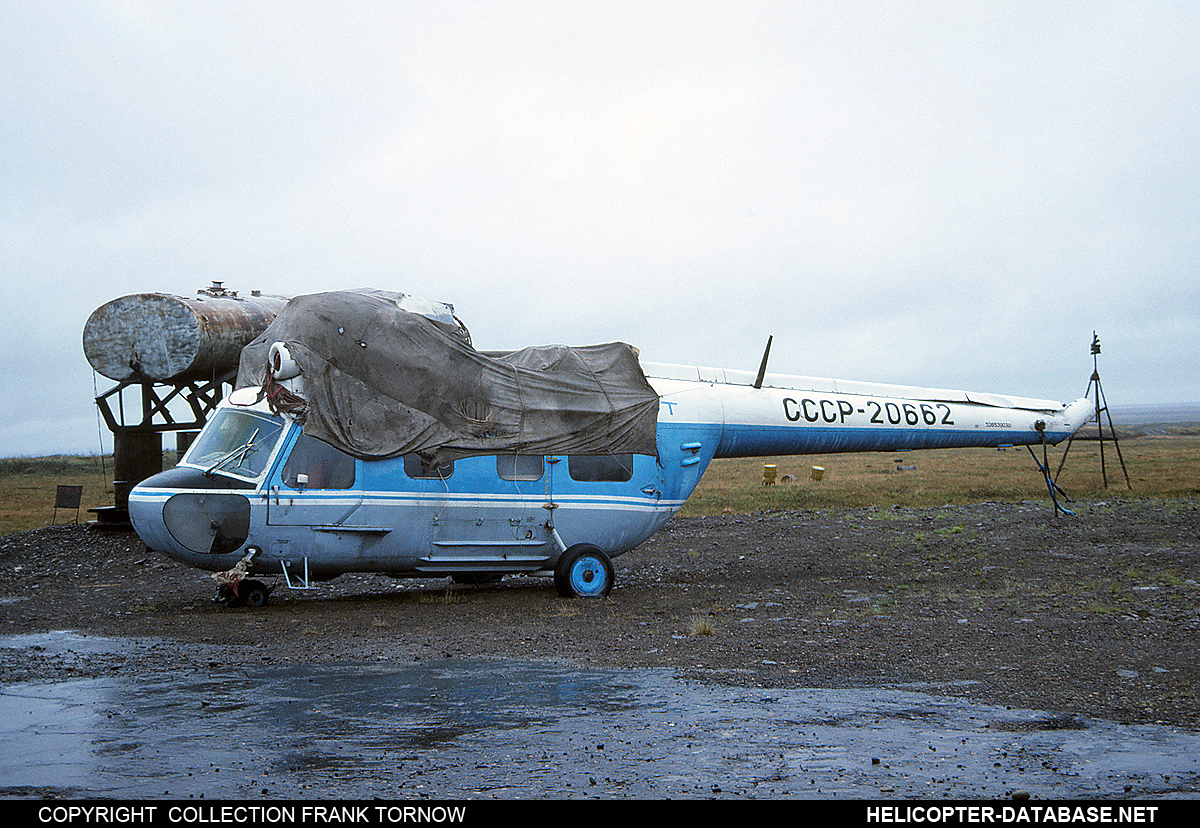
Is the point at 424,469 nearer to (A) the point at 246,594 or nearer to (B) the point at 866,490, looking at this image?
(A) the point at 246,594

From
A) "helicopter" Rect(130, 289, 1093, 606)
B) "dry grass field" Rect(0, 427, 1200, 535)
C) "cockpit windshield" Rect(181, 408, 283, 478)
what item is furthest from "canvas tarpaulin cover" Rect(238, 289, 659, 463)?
"dry grass field" Rect(0, 427, 1200, 535)

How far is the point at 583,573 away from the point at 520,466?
1575 millimetres

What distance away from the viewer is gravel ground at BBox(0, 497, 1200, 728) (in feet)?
25.7

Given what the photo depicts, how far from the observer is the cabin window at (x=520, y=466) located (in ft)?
40.2

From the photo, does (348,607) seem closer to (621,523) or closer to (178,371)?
(621,523)

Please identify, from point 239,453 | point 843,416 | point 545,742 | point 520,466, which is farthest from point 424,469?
point 843,416

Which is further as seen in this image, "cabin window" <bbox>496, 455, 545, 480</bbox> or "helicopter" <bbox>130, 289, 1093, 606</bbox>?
"cabin window" <bbox>496, 455, 545, 480</bbox>

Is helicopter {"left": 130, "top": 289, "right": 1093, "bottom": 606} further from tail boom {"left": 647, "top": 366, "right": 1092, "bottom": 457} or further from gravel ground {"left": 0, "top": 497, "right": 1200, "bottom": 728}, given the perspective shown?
gravel ground {"left": 0, "top": 497, "right": 1200, "bottom": 728}

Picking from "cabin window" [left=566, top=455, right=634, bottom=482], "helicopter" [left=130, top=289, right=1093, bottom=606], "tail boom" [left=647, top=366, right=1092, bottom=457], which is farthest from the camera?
"tail boom" [left=647, top=366, right=1092, bottom=457]

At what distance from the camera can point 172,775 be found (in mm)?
5246

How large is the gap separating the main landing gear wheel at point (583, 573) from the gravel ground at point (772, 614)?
0.84ft

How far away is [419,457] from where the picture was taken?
464 inches

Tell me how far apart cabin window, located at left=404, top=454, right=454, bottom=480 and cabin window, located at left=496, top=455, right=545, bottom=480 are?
650mm
